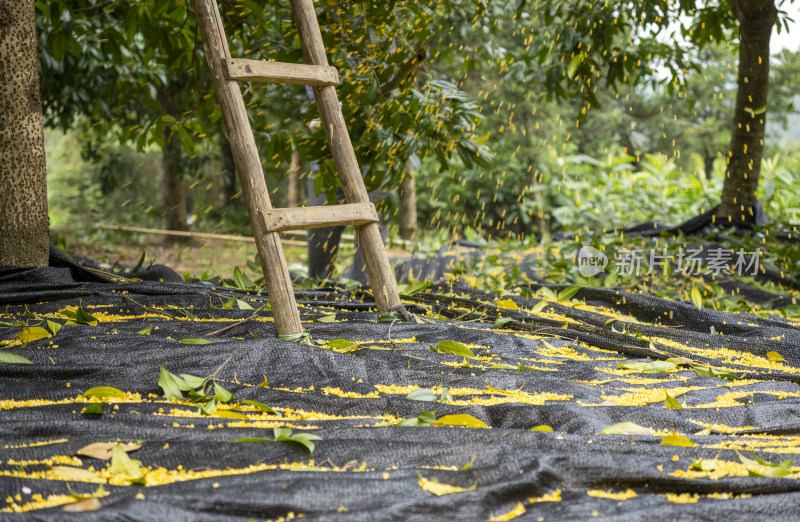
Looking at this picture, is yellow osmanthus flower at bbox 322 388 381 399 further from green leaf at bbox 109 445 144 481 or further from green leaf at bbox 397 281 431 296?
green leaf at bbox 397 281 431 296

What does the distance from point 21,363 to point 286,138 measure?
1.77 meters

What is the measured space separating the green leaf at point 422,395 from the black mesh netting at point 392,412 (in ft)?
0.10

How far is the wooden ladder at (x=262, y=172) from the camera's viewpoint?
6.35 feet

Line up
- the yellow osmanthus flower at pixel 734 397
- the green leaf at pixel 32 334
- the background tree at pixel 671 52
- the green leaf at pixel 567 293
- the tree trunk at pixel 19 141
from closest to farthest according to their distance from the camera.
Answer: the yellow osmanthus flower at pixel 734 397 < the green leaf at pixel 32 334 < the tree trunk at pixel 19 141 < the green leaf at pixel 567 293 < the background tree at pixel 671 52

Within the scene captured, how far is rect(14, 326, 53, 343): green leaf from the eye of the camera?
1814mm

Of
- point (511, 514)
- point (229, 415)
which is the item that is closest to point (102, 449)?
point (229, 415)

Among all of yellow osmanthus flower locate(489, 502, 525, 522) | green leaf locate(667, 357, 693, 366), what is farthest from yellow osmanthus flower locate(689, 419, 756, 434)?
yellow osmanthus flower locate(489, 502, 525, 522)

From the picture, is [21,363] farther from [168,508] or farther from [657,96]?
[657,96]

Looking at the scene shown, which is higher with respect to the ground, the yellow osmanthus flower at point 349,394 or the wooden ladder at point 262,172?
the wooden ladder at point 262,172

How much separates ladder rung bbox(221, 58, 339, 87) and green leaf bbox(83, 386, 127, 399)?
959mm

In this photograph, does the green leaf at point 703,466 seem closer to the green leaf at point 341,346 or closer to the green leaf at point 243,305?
the green leaf at point 341,346

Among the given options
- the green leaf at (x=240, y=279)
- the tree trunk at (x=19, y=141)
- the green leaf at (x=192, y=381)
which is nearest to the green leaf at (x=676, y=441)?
the green leaf at (x=192, y=381)

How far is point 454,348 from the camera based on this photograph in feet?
6.33

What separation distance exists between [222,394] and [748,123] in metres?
4.30
